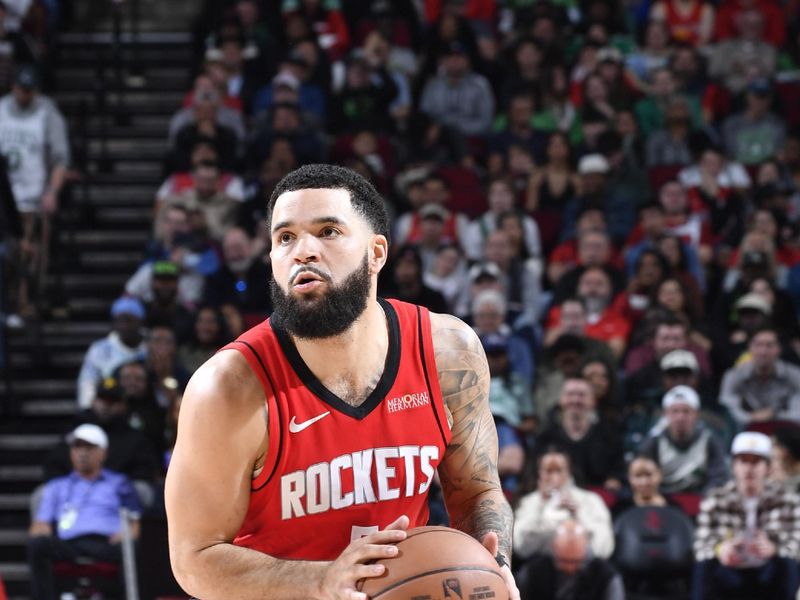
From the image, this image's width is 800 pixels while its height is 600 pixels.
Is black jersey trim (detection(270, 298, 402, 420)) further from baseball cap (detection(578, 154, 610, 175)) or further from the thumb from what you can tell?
baseball cap (detection(578, 154, 610, 175))

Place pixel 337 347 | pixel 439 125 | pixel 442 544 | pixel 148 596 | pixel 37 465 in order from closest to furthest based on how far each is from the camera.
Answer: pixel 442 544, pixel 337 347, pixel 148 596, pixel 37 465, pixel 439 125

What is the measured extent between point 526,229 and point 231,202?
2.43 meters

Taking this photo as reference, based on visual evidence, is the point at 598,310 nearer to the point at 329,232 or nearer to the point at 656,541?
the point at 656,541

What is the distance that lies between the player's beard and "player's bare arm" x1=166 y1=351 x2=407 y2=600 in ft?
0.66

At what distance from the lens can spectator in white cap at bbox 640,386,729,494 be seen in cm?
914

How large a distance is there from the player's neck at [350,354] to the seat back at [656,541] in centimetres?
509

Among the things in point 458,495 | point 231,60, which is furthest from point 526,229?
point 458,495

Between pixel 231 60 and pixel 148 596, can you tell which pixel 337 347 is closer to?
pixel 148 596

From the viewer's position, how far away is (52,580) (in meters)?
8.87

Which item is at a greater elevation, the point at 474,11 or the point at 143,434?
the point at 474,11

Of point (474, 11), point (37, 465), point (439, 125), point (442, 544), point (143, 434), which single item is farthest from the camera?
point (474, 11)

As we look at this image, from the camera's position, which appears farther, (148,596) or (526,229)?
(526,229)

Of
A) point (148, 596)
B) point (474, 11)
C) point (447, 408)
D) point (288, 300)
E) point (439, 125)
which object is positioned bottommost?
point (148, 596)

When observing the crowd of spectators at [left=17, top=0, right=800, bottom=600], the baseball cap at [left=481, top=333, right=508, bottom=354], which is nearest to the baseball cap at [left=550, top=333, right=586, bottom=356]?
the crowd of spectators at [left=17, top=0, right=800, bottom=600]
